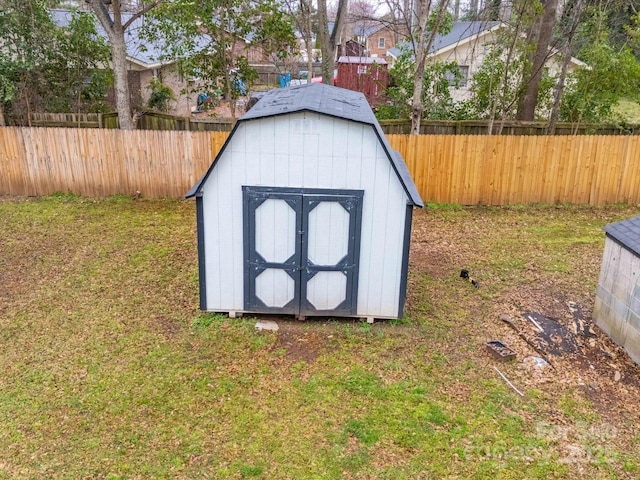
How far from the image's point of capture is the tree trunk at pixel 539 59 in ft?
47.5

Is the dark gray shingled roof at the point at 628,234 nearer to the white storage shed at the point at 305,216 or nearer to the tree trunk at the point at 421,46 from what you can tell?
the white storage shed at the point at 305,216

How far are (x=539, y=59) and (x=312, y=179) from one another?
11.8m

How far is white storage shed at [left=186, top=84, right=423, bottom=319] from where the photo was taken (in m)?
6.14

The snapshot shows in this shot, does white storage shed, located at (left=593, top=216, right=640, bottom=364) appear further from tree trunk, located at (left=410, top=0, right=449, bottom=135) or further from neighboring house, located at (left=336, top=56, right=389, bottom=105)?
neighboring house, located at (left=336, top=56, right=389, bottom=105)

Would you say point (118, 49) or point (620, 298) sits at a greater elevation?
point (118, 49)

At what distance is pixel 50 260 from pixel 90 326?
279 cm

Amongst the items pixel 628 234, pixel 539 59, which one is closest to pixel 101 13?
pixel 539 59

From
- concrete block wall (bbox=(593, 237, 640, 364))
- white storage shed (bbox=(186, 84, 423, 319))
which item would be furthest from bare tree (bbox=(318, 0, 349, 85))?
concrete block wall (bbox=(593, 237, 640, 364))

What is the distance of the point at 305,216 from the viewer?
21.0 ft

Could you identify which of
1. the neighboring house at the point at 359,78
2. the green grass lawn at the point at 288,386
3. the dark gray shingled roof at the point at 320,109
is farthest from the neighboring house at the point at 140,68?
the green grass lawn at the point at 288,386

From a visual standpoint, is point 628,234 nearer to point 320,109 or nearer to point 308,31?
point 320,109

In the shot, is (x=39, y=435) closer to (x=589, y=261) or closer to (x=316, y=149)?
(x=316, y=149)

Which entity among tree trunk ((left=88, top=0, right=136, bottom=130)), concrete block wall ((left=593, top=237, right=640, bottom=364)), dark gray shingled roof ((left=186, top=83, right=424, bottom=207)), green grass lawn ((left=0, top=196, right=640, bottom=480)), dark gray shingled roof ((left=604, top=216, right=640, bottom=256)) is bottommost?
green grass lawn ((left=0, top=196, right=640, bottom=480))

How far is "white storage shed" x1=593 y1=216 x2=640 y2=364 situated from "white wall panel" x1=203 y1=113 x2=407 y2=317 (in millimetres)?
2665
